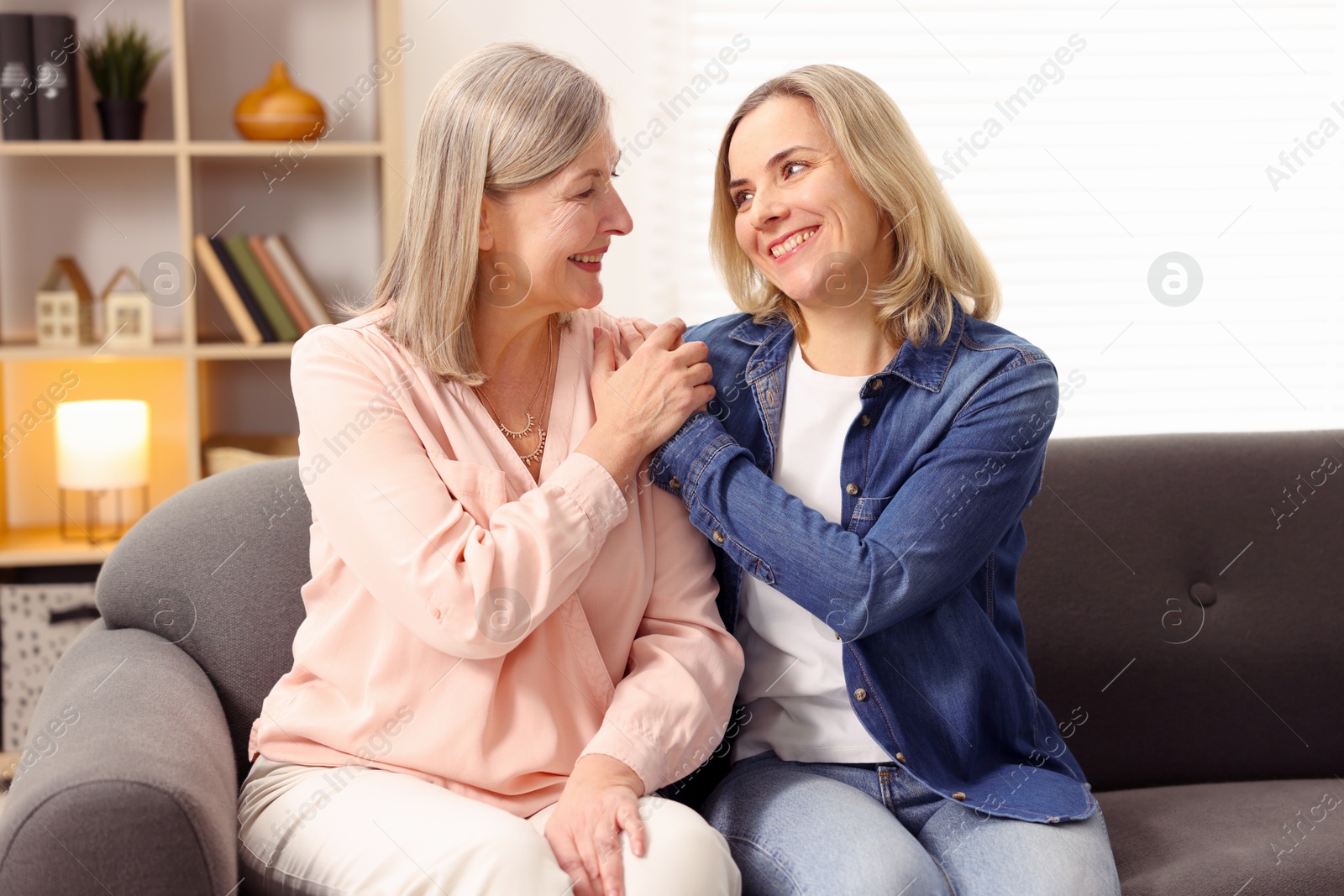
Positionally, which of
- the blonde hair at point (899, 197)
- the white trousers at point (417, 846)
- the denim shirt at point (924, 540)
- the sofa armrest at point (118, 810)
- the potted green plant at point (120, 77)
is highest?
the potted green plant at point (120, 77)

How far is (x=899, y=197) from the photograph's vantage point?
143 centimetres

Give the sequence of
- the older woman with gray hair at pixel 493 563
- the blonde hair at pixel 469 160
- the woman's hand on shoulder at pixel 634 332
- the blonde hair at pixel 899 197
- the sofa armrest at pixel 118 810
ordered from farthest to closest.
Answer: the woman's hand on shoulder at pixel 634 332 → the blonde hair at pixel 899 197 → the blonde hair at pixel 469 160 → the older woman with gray hair at pixel 493 563 → the sofa armrest at pixel 118 810

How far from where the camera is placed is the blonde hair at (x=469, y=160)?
4.25 ft

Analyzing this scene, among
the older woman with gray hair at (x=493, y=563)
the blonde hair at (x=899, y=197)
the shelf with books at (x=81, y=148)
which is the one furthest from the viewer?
the shelf with books at (x=81, y=148)

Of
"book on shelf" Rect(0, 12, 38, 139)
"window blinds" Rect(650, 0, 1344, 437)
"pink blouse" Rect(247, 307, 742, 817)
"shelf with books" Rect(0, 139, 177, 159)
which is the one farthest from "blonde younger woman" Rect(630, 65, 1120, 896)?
"book on shelf" Rect(0, 12, 38, 139)

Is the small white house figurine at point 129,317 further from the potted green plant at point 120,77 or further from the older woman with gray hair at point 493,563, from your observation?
the older woman with gray hair at point 493,563

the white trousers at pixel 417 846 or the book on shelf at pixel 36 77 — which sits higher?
the book on shelf at pixel 36 77

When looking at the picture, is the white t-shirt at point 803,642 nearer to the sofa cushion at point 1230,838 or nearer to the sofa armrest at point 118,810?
the sofa cushion at point 1230,838

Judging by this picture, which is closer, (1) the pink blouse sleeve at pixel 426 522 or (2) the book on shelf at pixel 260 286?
(1) the pink blouse sleeve at pixel 426 522

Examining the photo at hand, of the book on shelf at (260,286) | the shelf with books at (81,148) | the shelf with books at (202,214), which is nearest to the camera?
the shelf with books at (81,148)

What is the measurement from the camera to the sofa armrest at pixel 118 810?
1041 mm

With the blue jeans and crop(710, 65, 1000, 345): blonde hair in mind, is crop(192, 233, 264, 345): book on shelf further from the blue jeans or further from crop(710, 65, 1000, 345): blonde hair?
the blue jeans

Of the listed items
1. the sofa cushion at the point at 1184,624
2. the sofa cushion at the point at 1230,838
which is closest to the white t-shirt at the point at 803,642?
the sofa cushion at the point at 1230,838

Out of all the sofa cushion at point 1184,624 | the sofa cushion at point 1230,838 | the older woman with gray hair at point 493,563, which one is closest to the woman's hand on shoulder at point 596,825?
the older woman with gray hair at point 493,563
